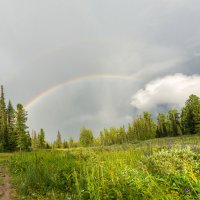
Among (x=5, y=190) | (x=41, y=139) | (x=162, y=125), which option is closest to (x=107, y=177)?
(x=5, y=190)

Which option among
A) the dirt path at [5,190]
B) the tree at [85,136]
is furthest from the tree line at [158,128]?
the dirt path at [5,190]

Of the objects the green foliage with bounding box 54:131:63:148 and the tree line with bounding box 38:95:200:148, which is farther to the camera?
the green foliage with bounding box 54:131:63:148

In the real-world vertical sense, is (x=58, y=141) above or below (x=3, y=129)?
below

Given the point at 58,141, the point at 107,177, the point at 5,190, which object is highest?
the point at 58,141

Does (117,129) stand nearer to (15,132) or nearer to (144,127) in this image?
(144,127)

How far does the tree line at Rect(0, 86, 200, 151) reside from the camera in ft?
172

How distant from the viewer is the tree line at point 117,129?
5239 centimetres

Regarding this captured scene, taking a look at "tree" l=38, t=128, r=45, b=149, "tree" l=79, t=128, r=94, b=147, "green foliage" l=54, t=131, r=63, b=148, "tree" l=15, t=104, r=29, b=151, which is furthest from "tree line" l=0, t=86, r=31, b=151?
"green foliage" l=54, t=131, r=63, b=148

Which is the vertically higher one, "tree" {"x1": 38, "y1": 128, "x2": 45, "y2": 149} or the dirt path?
"tree" {"x1": 38, "y1": 128, "x2": 45, "y2": 149}

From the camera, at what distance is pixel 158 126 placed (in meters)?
105

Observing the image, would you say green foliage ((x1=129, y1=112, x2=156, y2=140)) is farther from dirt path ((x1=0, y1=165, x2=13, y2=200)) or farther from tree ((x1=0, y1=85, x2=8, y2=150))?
dirt path ((x1=0, y1=165, x2=13, y2=200))

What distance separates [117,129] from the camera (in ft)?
449

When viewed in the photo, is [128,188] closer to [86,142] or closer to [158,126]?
[158,126]

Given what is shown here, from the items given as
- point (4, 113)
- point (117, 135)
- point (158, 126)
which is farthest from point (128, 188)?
point (117, 135)
